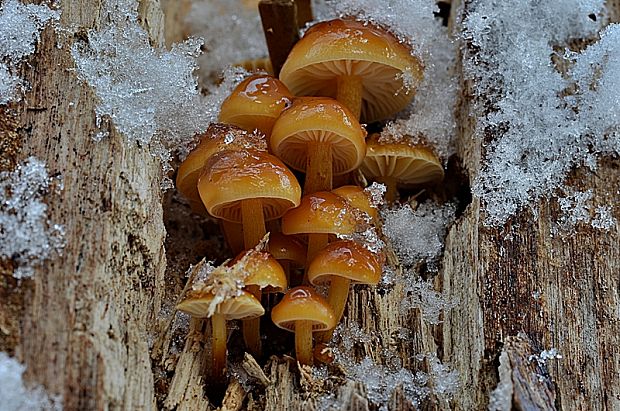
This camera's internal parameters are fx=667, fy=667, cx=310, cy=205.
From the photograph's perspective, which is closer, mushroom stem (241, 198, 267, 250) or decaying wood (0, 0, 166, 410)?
decaying wood (0, 0, 166, 410)

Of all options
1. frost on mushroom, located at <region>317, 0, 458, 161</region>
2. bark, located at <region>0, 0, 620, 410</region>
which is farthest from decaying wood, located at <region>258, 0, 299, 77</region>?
bark, located at <region>0, 0, 620, 410</region>

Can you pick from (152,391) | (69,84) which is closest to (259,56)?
(69,84)

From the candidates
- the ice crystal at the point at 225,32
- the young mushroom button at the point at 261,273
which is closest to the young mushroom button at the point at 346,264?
the young mushroom button at the point at 261,273

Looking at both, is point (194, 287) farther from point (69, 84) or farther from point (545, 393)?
point (545, 393)

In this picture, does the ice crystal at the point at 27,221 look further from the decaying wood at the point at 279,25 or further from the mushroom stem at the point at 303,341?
the decaying wood at the point at 279,25

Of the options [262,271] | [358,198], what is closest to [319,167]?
[358,198]

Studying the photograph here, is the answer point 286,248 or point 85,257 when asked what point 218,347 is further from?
point 85,257

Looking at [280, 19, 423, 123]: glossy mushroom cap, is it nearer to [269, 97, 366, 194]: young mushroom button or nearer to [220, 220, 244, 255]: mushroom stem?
[269, 97, 366, 194]: young mushroom button
